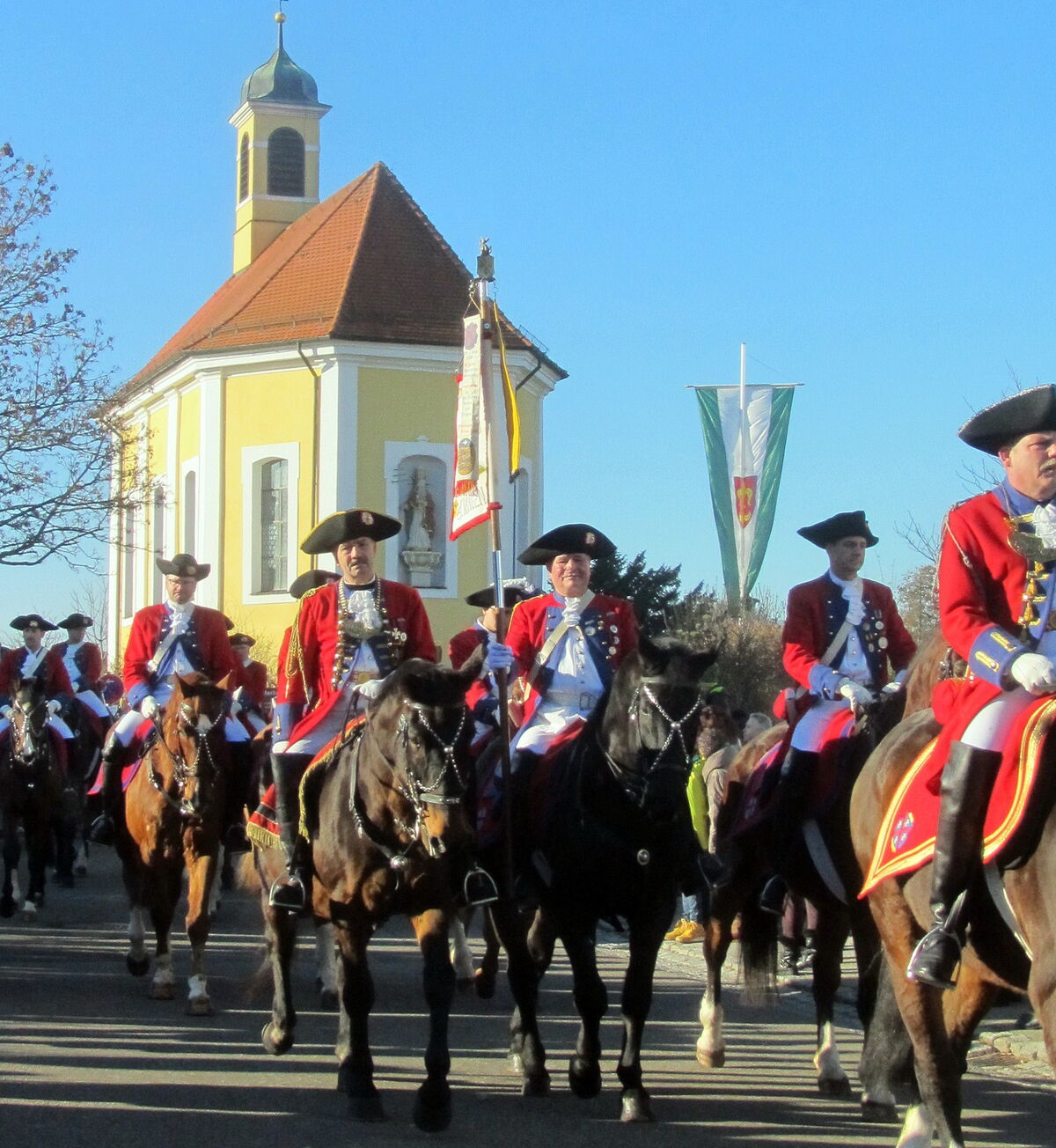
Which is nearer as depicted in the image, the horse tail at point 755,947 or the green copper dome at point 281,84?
the horse tail at point 755,947

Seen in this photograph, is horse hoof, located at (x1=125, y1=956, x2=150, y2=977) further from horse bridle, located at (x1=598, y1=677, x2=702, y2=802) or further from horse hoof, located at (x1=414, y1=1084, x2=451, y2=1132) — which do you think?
horse bridle, located at (x1=598, y1=677, x2=702, y2=802)

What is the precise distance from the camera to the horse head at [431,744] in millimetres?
7633

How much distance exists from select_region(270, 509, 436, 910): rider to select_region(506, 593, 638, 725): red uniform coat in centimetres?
48

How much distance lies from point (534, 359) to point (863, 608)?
117ft

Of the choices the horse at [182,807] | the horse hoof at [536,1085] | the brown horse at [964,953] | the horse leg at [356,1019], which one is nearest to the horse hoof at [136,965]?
the horse at [182,807]

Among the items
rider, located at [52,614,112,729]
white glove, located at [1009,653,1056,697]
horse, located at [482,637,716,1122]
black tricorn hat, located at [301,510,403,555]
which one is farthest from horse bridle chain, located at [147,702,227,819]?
rider, located at [52,614,112,729]

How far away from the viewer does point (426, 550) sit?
4328 centimetres

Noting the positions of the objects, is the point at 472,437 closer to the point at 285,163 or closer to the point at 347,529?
the point at 347,529

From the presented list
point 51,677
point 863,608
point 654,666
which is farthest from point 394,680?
point 51,677

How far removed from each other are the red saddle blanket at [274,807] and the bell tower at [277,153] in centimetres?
4504

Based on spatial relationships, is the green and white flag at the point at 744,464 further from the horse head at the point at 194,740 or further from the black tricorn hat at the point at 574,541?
the black tricorn hat at the point at 574,541

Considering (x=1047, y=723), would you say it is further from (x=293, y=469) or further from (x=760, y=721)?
(x=293, y=469)

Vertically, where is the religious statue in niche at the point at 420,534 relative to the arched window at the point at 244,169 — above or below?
below

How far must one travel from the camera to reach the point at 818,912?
961 cm
